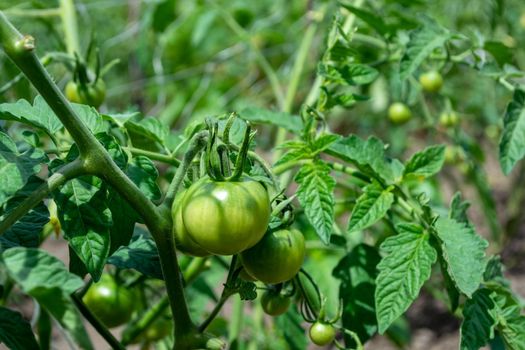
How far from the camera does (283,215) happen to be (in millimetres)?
857

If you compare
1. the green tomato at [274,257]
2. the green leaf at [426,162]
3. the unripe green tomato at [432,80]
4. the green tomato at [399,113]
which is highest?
the green tomato at [274,257]

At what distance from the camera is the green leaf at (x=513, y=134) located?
1.15m

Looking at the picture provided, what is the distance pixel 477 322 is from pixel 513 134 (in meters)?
0.35

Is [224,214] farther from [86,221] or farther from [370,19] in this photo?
[370,19]

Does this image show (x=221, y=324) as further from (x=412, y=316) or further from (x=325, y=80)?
(x=412, y=316)

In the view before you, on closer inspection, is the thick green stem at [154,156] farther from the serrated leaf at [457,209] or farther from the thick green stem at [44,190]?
the serrated leaf at [457,209]

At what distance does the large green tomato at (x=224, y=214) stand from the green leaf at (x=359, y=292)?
16.6 inches

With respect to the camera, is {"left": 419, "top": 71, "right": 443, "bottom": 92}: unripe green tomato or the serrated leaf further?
{"left": 419, "top": 71, "right": 443, "bottom": 92}: unripe green tomato

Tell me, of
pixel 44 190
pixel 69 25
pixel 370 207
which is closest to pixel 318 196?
pixel 370 207

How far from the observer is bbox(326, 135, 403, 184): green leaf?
1.05 m

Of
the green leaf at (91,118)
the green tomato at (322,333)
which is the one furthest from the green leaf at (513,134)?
the green leaf at (91,118)

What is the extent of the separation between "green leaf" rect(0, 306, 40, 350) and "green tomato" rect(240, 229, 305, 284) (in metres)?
0.26

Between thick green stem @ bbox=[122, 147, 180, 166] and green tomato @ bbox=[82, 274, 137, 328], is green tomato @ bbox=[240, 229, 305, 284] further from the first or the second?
green tomato @ bbox=[82, 274, 137, 328]

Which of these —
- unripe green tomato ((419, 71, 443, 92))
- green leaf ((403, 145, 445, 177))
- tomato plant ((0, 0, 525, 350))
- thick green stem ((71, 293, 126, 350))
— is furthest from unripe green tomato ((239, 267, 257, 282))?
unripe green tomato ((419, 71, 443, 92))
